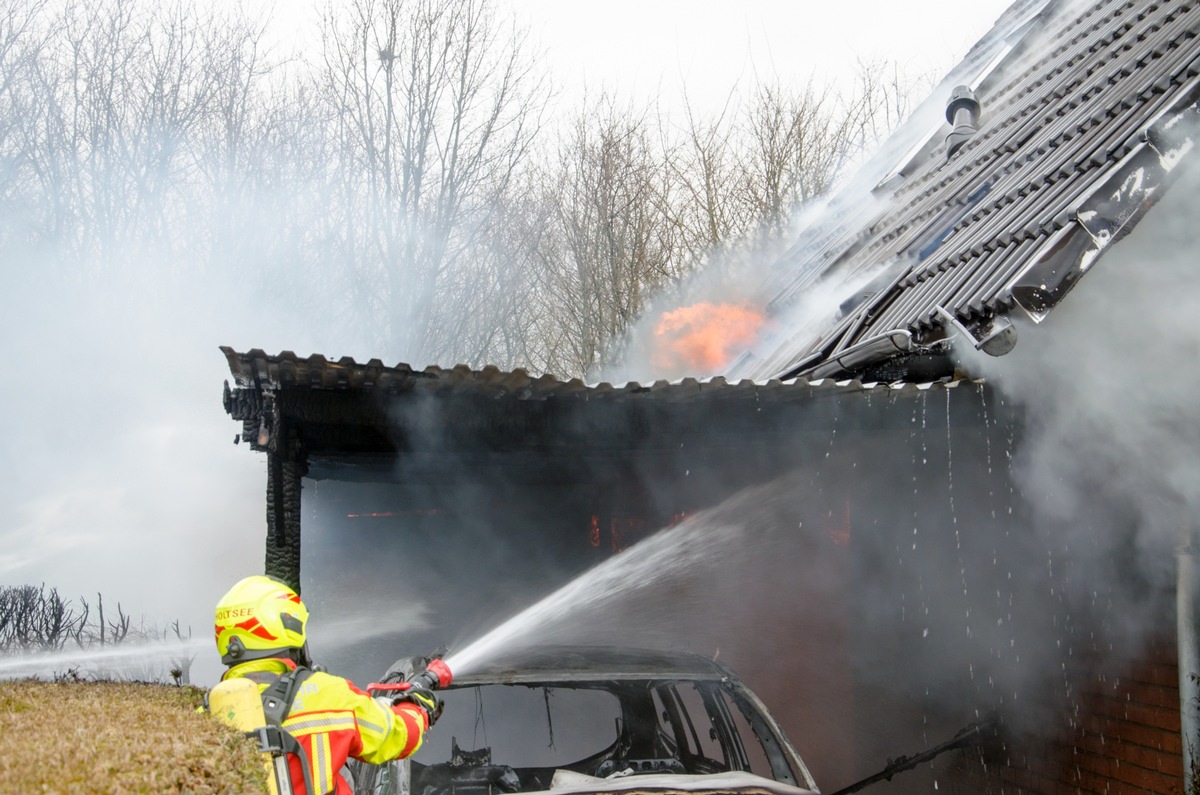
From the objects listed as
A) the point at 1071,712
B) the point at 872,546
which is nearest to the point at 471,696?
the point at 872,546

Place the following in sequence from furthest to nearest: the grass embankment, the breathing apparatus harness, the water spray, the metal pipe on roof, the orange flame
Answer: the orange flame
the metal pipe on roof
the water spray
the breathing apparatus harness
the grass embankment

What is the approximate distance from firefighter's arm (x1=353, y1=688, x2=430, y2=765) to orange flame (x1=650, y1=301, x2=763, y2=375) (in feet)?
24.5

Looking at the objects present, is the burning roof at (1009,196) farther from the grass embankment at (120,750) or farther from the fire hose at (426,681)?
the grass embankment at (120,750)

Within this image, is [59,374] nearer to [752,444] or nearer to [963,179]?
[752,444]

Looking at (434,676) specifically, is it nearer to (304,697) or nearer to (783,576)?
(304,697)

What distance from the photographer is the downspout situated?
483 centimetres

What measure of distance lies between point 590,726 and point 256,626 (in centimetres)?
226

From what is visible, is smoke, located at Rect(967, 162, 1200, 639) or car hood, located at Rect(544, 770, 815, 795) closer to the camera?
car hood, located at Rect(544, 770, 815, 795)

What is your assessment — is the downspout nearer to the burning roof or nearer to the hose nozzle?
the burning roof

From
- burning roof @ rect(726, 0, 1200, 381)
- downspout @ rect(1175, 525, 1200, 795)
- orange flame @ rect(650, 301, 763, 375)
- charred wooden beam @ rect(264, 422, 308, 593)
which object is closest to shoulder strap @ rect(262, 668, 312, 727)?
charred wooden beam @ rect(264, 422, 308, 593)

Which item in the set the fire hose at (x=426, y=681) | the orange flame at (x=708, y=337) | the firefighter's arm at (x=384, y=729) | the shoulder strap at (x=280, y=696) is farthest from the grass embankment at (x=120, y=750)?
the orange flame at (x=708, y=337)

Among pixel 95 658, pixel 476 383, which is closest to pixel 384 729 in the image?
pixel 476 383

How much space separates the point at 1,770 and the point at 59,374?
12076 mm

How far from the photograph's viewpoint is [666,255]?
18547 mm
